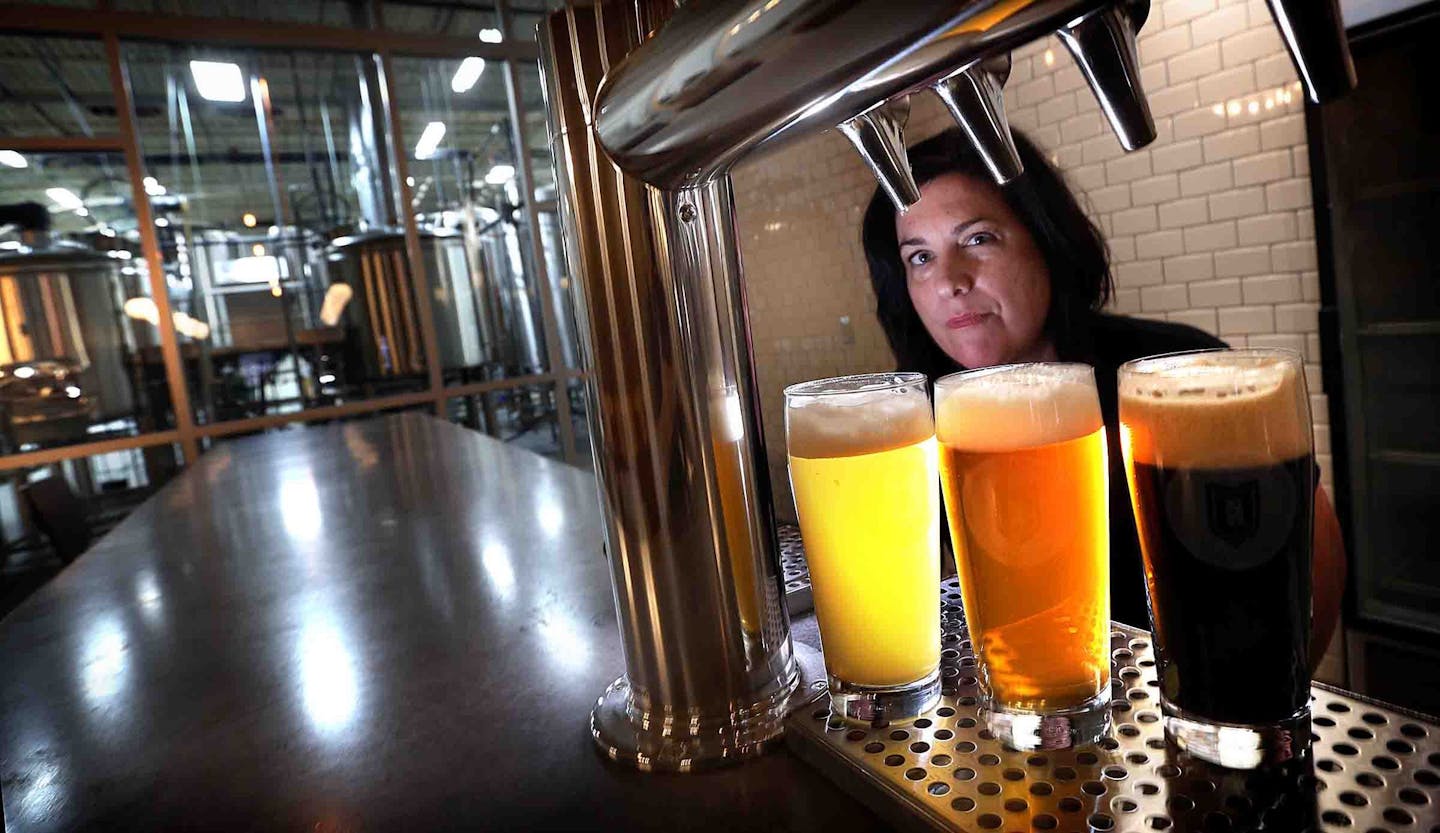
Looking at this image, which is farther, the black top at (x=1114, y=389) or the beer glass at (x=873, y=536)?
the black top at (x=1114, y=389)

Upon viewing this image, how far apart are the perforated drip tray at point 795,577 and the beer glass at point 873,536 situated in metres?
0.15

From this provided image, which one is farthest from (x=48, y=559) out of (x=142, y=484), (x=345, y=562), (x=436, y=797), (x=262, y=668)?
(x=436, y=797)

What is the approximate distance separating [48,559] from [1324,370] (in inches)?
245

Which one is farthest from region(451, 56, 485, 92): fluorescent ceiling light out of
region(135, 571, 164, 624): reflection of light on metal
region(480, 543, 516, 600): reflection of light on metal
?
region(480, 543, 516, 600): reflection of light on metal

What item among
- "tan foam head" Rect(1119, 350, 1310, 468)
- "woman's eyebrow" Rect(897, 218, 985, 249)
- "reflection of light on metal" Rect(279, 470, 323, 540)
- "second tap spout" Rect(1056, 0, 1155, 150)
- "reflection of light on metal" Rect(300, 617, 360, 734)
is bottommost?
"reflection of light on metal" Rect(300, 617, 360, 734)

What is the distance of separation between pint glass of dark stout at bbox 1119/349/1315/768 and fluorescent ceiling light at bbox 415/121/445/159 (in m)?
8.13

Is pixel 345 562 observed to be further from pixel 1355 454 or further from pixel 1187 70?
pixel 1355 454

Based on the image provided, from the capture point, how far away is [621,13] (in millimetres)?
478

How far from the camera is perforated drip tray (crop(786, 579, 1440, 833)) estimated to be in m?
0.38

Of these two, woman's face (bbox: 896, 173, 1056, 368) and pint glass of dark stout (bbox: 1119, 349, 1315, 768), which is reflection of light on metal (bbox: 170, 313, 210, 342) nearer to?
woman's face (bbox: 896, 173, 1056, 368)

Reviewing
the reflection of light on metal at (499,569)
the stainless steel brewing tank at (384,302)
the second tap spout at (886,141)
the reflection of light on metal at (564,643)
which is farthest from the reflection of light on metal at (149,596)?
the stainless steel brewing tank at (384,302)

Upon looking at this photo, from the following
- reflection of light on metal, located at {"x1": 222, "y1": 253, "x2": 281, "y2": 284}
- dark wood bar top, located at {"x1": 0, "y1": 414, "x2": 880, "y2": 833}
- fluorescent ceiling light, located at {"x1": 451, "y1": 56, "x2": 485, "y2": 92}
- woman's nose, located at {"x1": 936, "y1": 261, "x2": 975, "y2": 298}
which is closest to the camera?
dark wood bar top, located at {"x1": 0, "y1": 414, "x2": 880, "y2": 833}

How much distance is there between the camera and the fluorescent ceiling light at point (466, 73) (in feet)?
20.9

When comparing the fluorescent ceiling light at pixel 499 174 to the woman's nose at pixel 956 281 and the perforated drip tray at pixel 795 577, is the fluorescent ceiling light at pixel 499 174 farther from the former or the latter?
the perforated drip tray at pixel 795 577
